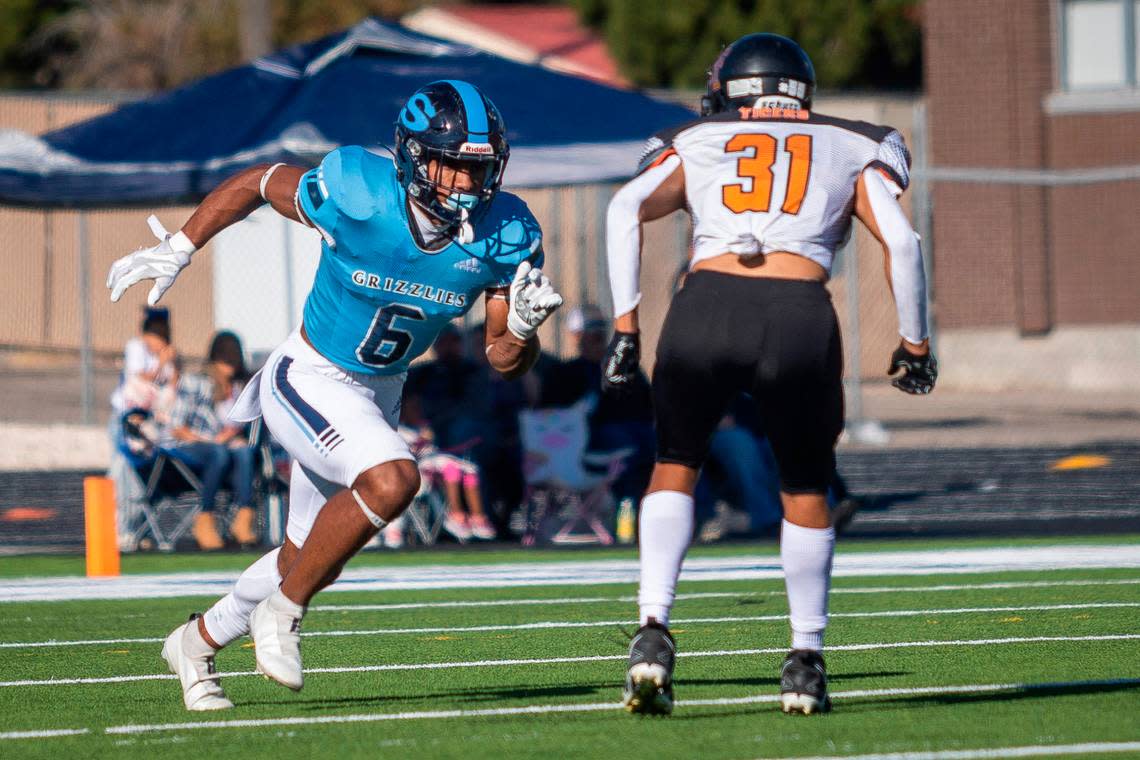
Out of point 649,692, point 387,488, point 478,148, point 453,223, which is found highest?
point 478,148

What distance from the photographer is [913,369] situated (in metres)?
5.46

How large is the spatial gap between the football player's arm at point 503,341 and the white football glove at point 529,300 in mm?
101

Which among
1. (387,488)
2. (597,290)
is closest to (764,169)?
(387,488)

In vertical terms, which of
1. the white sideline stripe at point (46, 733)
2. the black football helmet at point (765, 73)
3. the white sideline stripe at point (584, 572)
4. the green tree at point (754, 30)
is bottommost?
the white sideline stripe at point (46, 733)

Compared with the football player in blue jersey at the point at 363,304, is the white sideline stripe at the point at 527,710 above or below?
below

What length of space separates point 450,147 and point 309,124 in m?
7.07

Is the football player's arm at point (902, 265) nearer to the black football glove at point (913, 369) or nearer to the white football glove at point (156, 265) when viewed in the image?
the black football glove at point (913, 369)

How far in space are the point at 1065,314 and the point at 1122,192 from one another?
165 centimetres

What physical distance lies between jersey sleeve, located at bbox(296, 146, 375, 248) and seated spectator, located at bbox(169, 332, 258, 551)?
656 centimetres

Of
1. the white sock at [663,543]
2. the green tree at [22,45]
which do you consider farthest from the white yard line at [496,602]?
the green tree at [22,45]

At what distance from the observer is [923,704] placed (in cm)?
550

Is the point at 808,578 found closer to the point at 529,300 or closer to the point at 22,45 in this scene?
the point at 529,300

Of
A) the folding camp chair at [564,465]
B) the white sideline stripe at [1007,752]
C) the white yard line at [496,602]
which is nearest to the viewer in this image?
the white sideline stripe at [1007,752]

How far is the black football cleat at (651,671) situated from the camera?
17.1 ft
